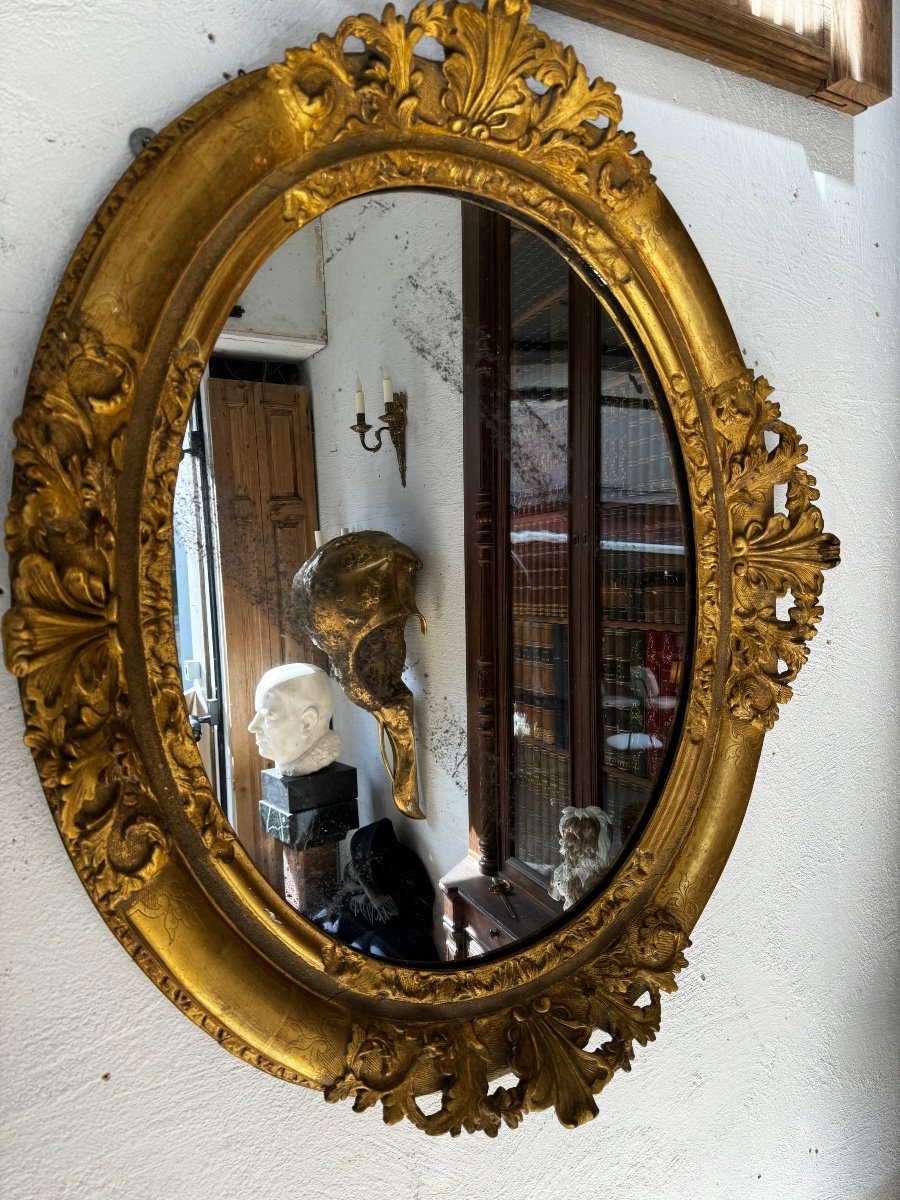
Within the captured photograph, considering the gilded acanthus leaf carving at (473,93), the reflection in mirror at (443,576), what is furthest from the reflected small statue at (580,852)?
the gilded acanthus leaf carving at (473,93)

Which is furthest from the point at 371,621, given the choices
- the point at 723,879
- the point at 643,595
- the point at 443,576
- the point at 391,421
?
the point at 723,879

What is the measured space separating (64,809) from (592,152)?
0.82 meters

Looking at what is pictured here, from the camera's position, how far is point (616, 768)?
0.92 m

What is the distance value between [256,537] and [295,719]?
0.17 m

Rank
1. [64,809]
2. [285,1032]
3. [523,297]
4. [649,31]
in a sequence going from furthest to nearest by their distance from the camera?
[649,31] → [523,297] → [285,1032] → [64,809]

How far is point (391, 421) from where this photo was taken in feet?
2.52

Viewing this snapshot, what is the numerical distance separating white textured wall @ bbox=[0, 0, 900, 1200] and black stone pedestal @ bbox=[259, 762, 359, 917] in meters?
0.16

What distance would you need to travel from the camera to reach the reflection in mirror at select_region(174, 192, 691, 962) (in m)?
0.71

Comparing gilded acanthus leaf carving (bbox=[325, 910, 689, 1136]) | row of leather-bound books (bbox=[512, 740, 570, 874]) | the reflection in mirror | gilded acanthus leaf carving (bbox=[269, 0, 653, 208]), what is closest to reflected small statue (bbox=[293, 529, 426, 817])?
the reflection in mirror

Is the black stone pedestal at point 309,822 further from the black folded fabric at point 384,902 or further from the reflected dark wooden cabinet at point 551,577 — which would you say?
the reflected dark wooden cabinet at point 551,577

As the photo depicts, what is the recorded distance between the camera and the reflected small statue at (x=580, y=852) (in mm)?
879

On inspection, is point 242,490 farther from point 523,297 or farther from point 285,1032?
point 285,1032

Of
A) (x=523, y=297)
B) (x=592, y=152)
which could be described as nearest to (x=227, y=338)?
(x=523, y=297)

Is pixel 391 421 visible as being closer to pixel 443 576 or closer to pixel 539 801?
pixel 443 576
